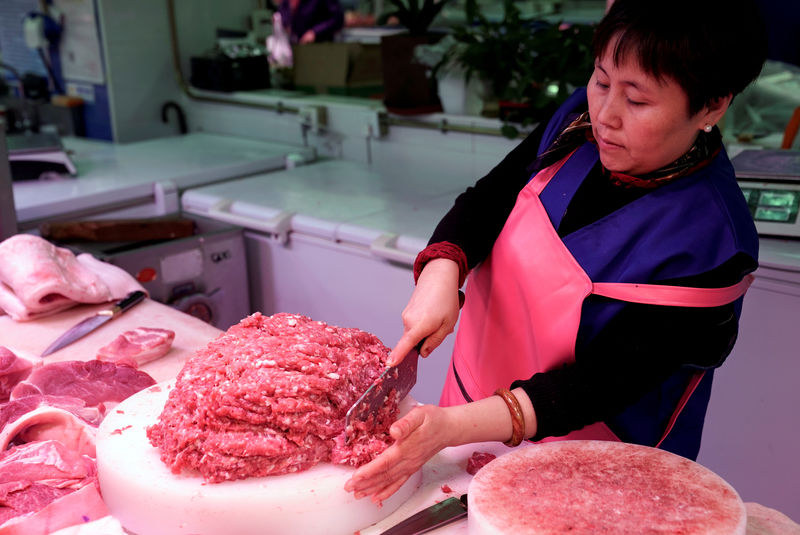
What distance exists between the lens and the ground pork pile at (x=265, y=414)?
3.91 ft

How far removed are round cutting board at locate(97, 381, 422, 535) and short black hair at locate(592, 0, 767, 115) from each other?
2.64 ft

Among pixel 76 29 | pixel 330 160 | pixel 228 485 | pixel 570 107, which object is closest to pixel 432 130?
pixel 330 160

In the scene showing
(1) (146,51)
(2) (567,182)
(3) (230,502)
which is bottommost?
(3) (230,502)

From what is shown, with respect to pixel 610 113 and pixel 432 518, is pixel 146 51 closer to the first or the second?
pixel 610 113

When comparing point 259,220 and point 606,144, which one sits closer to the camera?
point 606,144

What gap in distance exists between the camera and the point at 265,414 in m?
1.22

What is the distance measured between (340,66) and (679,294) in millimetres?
3290

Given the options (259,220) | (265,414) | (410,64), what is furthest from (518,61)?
(265,414)

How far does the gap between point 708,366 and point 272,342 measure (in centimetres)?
75

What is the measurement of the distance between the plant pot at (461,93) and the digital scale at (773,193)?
139 cm

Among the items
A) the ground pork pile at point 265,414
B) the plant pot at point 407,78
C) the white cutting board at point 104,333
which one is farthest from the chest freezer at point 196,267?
the ground pork pile at point 265,414

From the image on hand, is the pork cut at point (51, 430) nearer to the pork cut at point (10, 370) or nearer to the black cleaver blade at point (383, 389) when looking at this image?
the pork cut at point (10, 370)

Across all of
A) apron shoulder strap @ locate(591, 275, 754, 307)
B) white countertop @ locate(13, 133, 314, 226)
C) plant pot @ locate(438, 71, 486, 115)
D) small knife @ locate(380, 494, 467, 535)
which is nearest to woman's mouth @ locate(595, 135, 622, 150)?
apron shoulder strap @ locate(591, 275, 754, 307)

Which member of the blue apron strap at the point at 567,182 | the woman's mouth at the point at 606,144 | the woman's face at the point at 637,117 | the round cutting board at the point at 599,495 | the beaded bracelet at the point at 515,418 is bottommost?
the round cutting board at the point at 599,495
